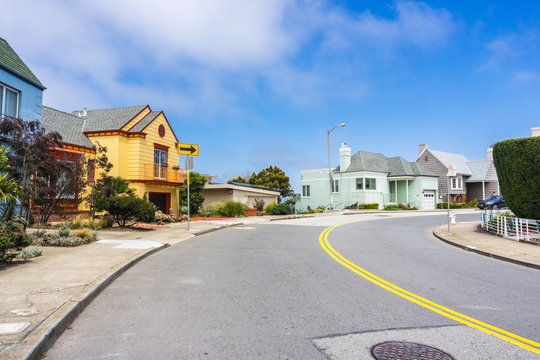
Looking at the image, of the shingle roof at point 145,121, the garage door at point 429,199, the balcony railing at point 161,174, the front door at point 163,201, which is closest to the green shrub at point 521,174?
the balcony railing at point 161,174

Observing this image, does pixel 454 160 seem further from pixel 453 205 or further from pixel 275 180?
pixel 275 180

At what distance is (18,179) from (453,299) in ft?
44.3

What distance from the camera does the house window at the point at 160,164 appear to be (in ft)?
86.9

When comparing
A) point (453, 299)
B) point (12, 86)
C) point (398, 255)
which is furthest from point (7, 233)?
point (398, 255)

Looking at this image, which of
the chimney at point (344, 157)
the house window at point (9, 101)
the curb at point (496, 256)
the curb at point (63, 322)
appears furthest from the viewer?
the chimney at point (344, 157)

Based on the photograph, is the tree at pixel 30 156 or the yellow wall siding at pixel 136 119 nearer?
the tree at pixel 30 156

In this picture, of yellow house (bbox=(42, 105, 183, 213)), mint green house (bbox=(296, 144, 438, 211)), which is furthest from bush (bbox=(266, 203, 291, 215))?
mint green house (bbox=(296, 144, 438, 211))

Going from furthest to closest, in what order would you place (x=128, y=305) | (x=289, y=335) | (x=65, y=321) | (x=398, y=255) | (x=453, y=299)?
(x=398, y=255), (x=453, y=299), (x=128, y=305), (x=65, y=321), (x=289, y=335)

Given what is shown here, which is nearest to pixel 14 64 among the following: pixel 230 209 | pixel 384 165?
pixel 230 209

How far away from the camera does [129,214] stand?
16.5 metres

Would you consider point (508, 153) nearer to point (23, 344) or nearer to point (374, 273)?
point (374, 273)

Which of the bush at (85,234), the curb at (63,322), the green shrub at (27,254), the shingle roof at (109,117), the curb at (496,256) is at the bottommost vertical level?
the curb at (496,256)

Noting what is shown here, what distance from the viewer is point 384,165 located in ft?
159

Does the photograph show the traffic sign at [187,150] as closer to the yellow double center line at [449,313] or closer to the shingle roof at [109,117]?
the yellow double center line at [449,313]
